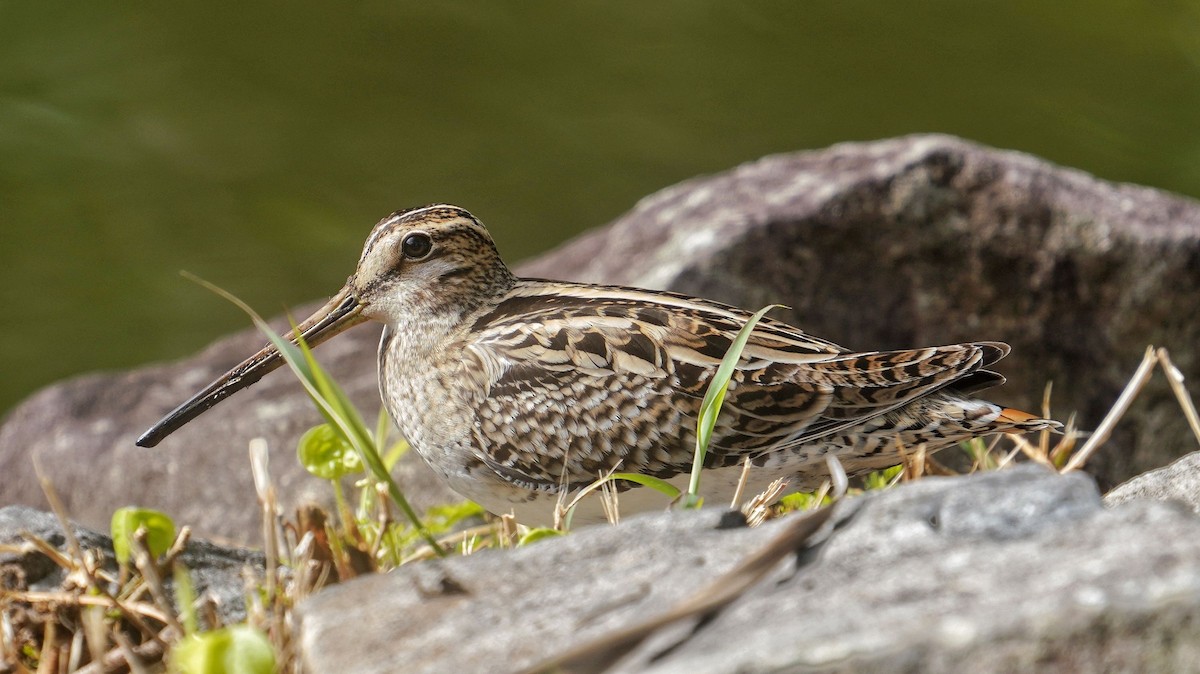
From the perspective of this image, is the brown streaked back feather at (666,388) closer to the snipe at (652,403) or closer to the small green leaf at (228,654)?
A: the snipe at (652,403)

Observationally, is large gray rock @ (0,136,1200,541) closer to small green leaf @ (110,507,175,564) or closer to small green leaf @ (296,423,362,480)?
small green leaf @ (296,423,362,480)

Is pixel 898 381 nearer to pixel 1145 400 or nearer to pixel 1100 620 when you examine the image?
pixel 1145 400

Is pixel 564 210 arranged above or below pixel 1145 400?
above

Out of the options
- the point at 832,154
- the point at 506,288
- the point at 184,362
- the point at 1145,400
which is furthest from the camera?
the point at 184,362

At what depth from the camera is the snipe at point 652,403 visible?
347 cm

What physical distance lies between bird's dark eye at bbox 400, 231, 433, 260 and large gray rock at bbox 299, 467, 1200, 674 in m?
2.05

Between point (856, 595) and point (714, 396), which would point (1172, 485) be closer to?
point (714, 396)

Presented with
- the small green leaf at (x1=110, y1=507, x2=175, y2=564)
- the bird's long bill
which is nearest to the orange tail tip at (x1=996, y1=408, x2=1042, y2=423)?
the bird's long bill

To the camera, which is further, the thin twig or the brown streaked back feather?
the brown streaked back feather

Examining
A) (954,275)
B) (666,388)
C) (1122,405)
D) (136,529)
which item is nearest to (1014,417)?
(1122,405)

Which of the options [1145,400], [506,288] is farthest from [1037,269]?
[506,288]

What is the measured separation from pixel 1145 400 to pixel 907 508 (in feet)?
11.0

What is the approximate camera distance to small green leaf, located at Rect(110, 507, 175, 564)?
253cm

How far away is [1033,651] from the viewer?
1.44 m
